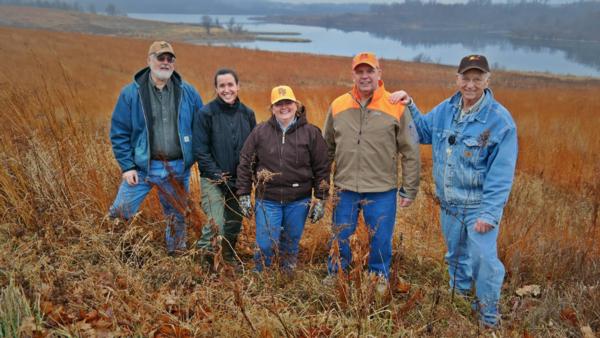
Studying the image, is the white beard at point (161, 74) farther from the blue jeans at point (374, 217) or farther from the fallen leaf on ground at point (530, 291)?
the fallen leaf on ground at point (530, 291)

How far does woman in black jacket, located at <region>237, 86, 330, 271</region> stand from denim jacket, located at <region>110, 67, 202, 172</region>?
0.66 metres

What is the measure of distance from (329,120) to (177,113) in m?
1.29

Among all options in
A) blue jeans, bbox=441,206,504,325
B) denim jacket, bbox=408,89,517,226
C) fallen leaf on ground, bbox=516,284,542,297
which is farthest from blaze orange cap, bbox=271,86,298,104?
fallen leaf on ground, bbox=516,284,542,297

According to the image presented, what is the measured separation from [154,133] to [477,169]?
2541 millimetres

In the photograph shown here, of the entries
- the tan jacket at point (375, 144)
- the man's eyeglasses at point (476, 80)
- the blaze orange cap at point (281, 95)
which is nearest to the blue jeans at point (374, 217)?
the tan jacket at point (375, 144)

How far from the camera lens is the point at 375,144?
121 inches

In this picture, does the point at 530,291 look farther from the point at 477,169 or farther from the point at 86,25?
the point at 86,25

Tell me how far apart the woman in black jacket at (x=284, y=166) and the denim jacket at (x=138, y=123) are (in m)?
0.66

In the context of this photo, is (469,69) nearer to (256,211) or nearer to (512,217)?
(256,211)

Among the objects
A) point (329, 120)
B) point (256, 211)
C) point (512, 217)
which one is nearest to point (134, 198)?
point (256, 211)

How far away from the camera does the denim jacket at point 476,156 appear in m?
2.63

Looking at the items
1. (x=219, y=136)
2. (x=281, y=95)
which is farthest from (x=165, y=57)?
(x=281, y=95)

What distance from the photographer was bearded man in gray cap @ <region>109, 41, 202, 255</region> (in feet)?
10.9

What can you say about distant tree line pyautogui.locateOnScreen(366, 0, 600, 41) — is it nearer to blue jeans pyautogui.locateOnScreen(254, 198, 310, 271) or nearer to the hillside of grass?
the hillside of grass
